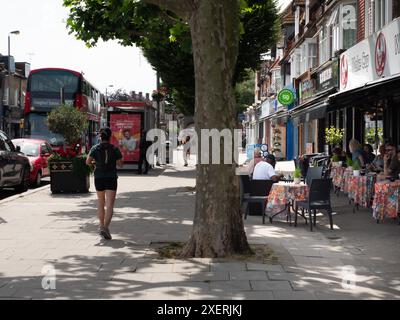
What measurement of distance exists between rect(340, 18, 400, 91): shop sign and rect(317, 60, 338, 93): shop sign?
1438mm

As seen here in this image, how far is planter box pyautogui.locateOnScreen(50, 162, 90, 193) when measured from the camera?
16784 millimetres

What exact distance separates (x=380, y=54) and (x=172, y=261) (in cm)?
1036

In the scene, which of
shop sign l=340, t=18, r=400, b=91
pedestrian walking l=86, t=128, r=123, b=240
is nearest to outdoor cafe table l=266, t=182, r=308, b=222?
pedestrian walking l=86, t=128, r=123, b=240

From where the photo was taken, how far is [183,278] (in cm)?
671

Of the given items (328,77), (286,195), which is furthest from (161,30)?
(328,77)

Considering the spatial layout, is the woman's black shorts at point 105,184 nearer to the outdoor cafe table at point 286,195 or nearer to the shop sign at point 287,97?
the outdoor cafe table at point 286,195

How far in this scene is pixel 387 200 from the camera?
11.1 meters

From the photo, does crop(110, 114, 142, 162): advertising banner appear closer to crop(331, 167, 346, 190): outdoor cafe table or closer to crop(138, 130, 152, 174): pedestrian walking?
crop(138, 130, 152, 174): pedestrian walking

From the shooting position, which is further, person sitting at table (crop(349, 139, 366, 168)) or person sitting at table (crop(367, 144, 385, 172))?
person sitting at table (crop(349, 139, 366, 168))

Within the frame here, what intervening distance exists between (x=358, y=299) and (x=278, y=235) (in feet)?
14.0

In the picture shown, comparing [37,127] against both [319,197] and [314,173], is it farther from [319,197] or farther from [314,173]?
[319,197]

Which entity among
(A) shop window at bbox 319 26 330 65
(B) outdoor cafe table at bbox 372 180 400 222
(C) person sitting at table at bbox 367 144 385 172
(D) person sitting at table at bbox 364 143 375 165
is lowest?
(B) outdoor cafe table at bbox 372 180 400 222

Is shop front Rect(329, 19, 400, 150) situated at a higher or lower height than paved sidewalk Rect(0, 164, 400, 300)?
higher

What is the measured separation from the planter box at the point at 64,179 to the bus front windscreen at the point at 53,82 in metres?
9.90
